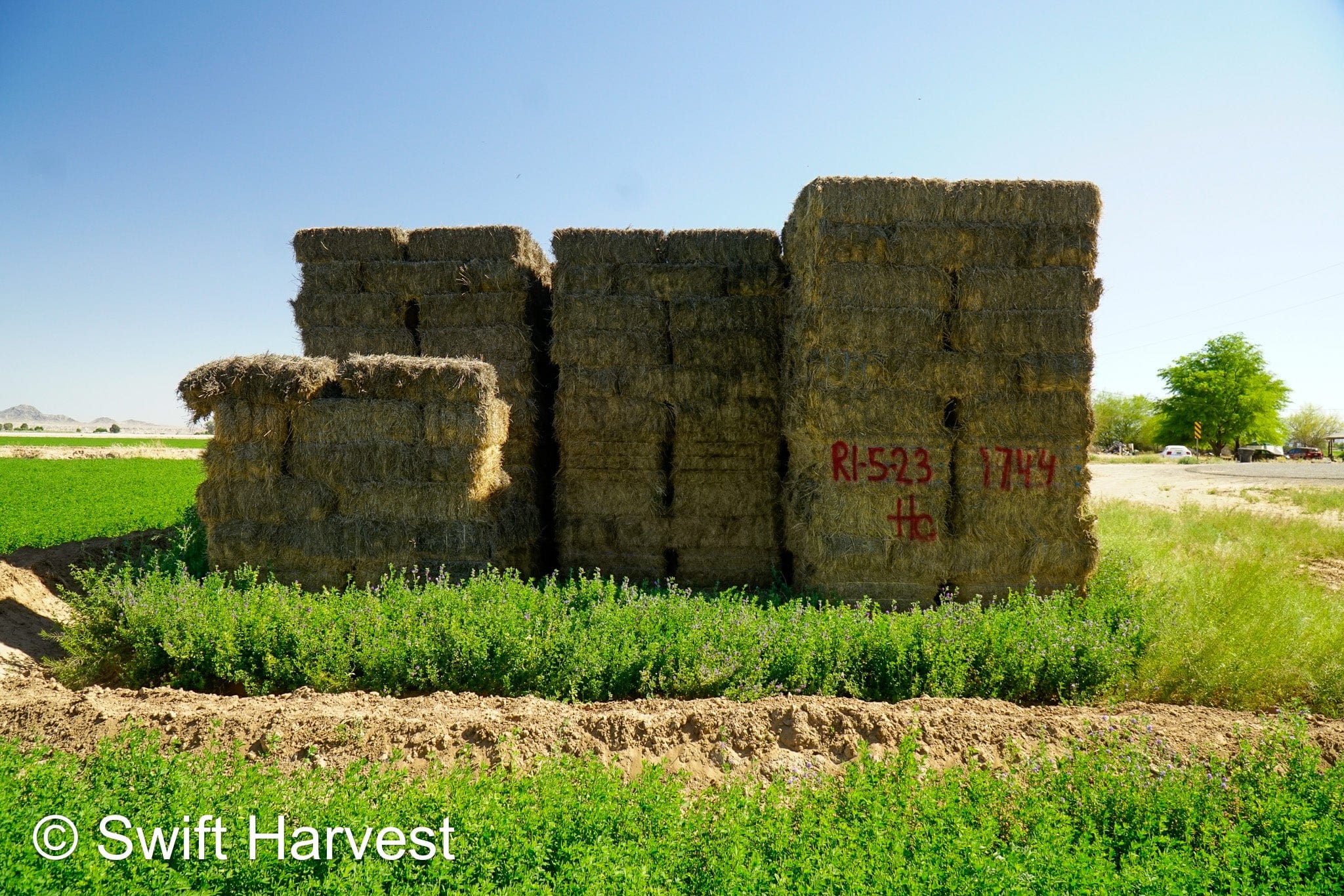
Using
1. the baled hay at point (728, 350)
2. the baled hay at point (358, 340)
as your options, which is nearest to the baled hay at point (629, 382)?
the baled hay at point (728, 350)

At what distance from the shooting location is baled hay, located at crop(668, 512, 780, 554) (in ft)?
28.3

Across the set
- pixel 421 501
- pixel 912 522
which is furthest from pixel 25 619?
pixel 912 522

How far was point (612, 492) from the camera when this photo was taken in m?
8.68

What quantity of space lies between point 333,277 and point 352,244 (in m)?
0.51

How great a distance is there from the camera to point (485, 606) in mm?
5746

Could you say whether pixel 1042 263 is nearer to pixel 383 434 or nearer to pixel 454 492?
pixel 454 492

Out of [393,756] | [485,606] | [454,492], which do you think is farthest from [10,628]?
[393,756]

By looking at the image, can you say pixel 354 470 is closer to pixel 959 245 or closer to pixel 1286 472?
pixel 959 245

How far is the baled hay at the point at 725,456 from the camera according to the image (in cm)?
859

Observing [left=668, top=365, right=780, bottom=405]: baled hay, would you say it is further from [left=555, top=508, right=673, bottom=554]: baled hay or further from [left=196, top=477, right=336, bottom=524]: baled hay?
[left=196, top=477, right=336, bottom=524]: baled hay

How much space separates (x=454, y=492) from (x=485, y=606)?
2.11 m

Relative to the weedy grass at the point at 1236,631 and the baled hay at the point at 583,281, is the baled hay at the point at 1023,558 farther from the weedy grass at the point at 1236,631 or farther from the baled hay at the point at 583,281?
the baled hay at the point at 583,281

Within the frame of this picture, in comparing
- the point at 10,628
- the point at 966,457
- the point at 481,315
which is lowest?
the point at 10,628

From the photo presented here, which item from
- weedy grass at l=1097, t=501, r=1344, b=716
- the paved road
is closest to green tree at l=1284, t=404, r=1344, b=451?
the paved road
